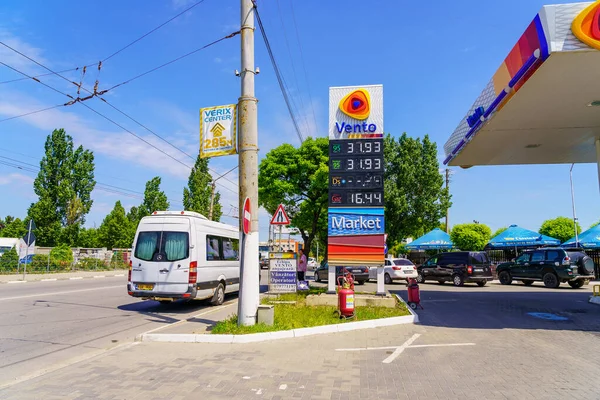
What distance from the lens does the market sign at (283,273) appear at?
13.2 meters

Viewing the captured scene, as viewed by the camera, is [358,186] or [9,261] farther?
[9,261]

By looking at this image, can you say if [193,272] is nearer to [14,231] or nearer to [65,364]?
[65,364]

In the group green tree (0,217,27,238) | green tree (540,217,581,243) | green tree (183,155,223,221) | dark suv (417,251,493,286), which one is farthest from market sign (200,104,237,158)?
green tree (0,217,27,238)

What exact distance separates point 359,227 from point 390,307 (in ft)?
8.11

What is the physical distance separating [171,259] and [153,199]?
5068cm

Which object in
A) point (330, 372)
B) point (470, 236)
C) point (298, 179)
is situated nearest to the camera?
point (330, 372)

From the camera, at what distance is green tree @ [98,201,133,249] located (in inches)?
2167

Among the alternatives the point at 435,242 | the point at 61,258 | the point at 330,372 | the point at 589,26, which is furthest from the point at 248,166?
the point at 61,258

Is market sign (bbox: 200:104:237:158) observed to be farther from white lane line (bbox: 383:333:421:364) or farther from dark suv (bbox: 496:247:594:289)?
dark suv (bbox: 496:247:594:289)

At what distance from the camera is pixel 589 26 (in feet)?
24.0

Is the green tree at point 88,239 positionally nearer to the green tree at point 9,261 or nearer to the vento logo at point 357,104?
the green tree at point 9,261

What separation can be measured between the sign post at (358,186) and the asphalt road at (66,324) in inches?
191

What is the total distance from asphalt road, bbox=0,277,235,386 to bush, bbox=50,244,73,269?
15.7 metres

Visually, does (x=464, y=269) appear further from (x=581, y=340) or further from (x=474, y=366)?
(x=474, y=366)
